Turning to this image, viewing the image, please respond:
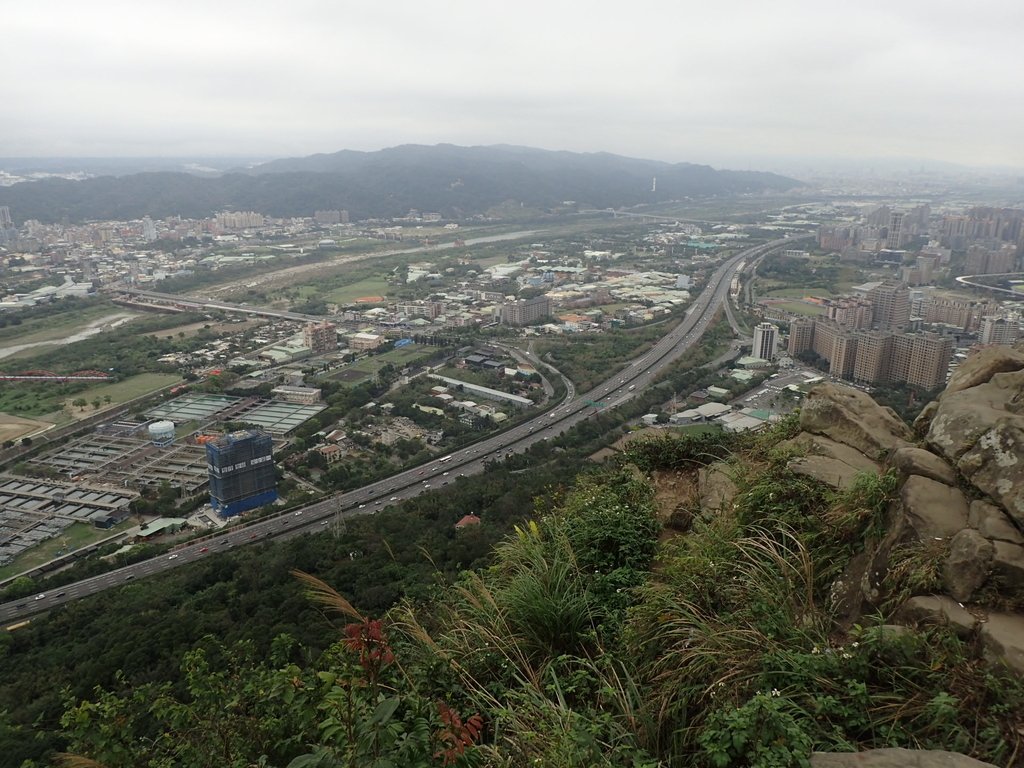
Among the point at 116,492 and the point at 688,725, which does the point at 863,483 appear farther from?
the point at 116,492

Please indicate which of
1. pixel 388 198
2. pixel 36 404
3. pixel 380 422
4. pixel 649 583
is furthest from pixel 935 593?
pixel 388 198

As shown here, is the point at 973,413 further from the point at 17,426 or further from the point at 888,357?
the point at 17,426

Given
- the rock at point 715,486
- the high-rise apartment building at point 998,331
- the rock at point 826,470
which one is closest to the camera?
the rock at point 826,470

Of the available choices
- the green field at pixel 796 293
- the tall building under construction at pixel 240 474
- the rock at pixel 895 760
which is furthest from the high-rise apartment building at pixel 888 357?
the rock at pixel 895 760

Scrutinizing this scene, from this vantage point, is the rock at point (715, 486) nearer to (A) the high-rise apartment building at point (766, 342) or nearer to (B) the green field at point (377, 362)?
(B) the green field at point (377, 362)

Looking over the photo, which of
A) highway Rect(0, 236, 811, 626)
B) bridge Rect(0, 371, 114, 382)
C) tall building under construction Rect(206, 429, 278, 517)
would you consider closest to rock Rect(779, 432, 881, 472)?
highway Rect(0, 236, 811, 626)

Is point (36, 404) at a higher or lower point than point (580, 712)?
lower
